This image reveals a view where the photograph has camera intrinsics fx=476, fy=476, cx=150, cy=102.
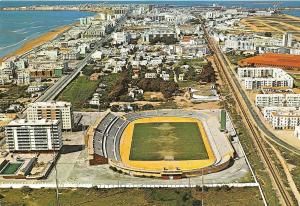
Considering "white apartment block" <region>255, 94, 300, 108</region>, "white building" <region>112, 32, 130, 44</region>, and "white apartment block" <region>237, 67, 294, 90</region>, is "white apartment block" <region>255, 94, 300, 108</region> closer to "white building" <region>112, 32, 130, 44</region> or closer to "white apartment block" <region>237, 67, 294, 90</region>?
"white apartment block" <region>237, 67, 294, 90</region>

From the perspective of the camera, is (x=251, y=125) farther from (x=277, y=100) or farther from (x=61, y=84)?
(x=61, y=84)

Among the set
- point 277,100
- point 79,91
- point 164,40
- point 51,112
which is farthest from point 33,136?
point 164,40

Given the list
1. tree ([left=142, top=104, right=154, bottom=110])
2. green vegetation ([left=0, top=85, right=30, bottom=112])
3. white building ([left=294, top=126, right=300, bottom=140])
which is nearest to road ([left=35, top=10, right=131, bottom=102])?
green vegetation ([left=0, top=85, right=30, bottom=112])

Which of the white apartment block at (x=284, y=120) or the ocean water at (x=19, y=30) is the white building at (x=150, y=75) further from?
the ocean water at (x=19, y=30)

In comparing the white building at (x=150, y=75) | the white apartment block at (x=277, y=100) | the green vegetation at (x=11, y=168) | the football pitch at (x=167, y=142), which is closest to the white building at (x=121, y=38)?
the white building at (x=150, y=75)

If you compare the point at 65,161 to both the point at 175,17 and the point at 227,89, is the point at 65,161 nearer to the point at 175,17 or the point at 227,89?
the point at 227,89

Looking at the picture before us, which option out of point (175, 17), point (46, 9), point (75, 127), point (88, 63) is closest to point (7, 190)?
point (75, 127)
